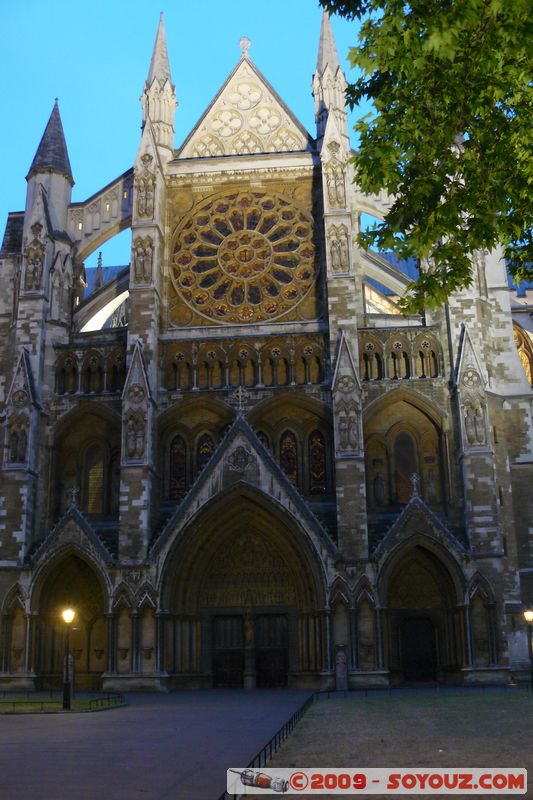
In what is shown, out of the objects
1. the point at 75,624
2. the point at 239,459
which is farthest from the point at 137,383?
the point at 75,624

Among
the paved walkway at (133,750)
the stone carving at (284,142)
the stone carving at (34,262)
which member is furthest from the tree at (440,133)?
the stone carving at (284,142)

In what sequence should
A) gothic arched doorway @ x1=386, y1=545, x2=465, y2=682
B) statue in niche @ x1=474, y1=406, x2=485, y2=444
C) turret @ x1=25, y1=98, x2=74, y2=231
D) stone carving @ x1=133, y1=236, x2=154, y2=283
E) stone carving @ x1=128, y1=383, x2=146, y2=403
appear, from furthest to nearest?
turret @ x1=25, y1=98, x2=74, y2=231
stone carving @ x1=133, y1=236, x2=154, y2=283
stone carving @ x1=128, y1=383, x2=146, y2=403
statue in niche @ x1=474, y1=406, x2=485, y2=444
gothic arched doorway @ x1=386, y1=545, x2=465, y2=682

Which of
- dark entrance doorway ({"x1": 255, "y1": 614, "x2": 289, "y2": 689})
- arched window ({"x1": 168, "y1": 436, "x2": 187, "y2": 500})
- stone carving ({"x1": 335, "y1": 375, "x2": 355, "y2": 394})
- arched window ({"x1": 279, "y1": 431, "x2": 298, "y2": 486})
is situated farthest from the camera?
arched window ({"x1": 168, "y1": 436, "x2": 187, "y2": 500})

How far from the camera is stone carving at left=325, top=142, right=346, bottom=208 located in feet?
110

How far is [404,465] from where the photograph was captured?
105ft

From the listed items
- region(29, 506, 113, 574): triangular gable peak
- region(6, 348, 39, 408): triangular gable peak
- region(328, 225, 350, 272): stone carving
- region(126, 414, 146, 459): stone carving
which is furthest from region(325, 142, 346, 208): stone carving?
region(29, 506, 113, 574): triangular gable peak

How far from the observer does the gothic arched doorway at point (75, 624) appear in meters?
30.6

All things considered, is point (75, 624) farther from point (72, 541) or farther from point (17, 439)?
point (17, 439)

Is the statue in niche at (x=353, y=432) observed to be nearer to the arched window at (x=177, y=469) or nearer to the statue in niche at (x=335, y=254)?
the statue in niche at (x=335, y=254)

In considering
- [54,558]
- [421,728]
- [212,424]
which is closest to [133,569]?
[54,558]

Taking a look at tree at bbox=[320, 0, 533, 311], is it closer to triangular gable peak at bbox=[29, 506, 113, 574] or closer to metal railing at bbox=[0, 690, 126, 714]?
metal railing at bbox=[0, 690, 126, 714]

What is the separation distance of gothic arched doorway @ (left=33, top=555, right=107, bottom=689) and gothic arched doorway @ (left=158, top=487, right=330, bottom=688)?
288cm

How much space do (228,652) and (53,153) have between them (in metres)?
20.8

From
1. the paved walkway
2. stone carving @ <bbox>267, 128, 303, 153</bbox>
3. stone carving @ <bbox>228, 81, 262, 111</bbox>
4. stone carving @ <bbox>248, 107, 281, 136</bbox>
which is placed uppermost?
stone carving @ <bbox>228, 81, 262, 111</bbox>
